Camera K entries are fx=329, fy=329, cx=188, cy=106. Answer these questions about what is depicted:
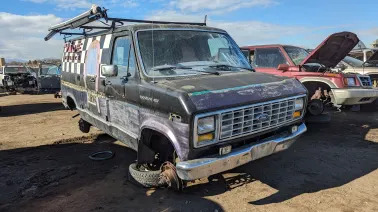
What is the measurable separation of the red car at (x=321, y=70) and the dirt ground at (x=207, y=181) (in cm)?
82

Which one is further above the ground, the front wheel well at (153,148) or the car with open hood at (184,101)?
the car with open hood at (184,101)

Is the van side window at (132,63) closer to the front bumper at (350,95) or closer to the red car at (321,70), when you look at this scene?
the red car at (321,70)

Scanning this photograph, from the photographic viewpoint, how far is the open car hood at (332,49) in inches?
292

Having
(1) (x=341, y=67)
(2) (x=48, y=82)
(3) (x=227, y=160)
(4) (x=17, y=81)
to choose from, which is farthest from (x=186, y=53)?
(4) (x=17, y=81)

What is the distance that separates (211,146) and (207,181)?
1.28 meters

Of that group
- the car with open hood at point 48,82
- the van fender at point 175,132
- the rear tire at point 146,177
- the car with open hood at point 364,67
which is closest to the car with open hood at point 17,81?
the car with open hood at point 48,82

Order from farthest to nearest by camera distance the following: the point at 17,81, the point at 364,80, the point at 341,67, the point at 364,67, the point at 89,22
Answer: the point at 17,81 < the point at 364,67 < the point at 341,67 < the point at 364,80 < the point at 89,22

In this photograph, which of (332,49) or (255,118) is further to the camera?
(332,49)

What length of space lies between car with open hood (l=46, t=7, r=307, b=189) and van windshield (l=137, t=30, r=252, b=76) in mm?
13

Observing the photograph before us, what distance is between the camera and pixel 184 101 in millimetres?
Answer: 3297

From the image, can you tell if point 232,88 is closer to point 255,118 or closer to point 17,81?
point 255,118

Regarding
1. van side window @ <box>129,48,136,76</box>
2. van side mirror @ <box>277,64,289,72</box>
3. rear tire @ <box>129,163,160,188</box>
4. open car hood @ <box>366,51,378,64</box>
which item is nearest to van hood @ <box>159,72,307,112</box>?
van side window @ <box>129,48,136,76</box>

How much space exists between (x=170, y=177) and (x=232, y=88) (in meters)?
1.29

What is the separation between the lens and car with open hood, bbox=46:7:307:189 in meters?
3.39
